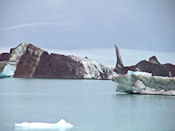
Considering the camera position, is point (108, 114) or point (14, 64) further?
point (14, 64)

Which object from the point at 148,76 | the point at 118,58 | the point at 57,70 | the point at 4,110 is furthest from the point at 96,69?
the point at 4,110

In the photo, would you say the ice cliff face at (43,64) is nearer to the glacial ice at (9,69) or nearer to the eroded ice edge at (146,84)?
the glacial ice at (9,69)

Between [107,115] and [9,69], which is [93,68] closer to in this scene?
[9,69]

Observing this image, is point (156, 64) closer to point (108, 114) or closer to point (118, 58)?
point (118, 58)

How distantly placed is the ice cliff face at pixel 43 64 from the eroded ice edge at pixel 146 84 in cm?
5597

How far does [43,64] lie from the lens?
287 feet

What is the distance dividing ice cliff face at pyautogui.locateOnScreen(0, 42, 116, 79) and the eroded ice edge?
56.0 m

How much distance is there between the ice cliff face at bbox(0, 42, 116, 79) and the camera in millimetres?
86062

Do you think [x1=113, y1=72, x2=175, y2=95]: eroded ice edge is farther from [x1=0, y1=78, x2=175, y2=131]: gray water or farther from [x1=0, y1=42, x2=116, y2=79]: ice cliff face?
[x1=0, y1=42, x2=116, y2=79]: ice cliff face

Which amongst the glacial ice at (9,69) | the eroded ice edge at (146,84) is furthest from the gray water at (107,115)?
the glacial ice at (9,69)

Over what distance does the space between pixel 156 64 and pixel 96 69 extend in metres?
18.9

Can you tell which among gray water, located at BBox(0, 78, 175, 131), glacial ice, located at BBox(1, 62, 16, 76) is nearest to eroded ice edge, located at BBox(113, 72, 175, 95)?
gray water, located at BBox(0, 78, 175, 131)

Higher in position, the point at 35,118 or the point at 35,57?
the point at 35,57

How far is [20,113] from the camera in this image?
20938 millimetres
